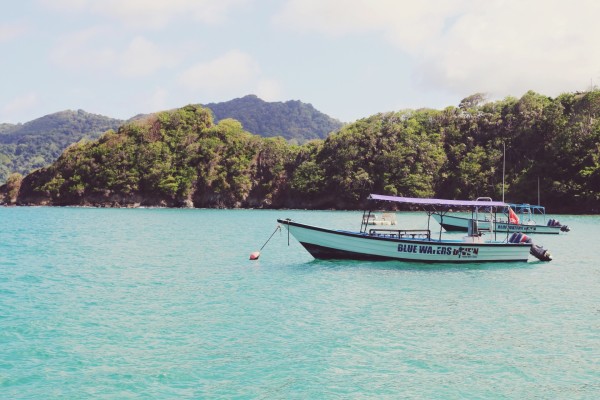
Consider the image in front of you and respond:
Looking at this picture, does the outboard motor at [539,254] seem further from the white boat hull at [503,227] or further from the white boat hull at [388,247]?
the white boat hull at [503,227]

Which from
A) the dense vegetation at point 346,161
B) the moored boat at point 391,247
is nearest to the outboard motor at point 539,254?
the moored boat at point 391,247

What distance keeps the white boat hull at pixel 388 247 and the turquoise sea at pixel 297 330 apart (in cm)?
64

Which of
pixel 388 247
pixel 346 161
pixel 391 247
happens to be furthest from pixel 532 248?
pixel 346 161

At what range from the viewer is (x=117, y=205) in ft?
363

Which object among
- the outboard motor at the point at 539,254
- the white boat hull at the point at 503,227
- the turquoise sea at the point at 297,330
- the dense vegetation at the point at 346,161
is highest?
the dense vegetation at the point at 346,161

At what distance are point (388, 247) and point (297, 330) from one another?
11897 mm

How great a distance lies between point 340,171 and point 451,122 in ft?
A: 78.7

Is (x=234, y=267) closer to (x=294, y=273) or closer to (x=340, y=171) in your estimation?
(x=294, y=273)

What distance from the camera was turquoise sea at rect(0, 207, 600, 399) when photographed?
10477 millimetres

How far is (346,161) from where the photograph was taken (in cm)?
10269

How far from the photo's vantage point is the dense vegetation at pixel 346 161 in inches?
3393

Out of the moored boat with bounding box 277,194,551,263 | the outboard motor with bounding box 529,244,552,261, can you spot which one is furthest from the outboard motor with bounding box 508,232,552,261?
the moored boat with bounding box 277,194,551,263

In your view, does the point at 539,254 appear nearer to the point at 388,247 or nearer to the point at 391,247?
the point at 391,247

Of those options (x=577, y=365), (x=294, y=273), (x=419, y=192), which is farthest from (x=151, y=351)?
(x=419, y=192)
